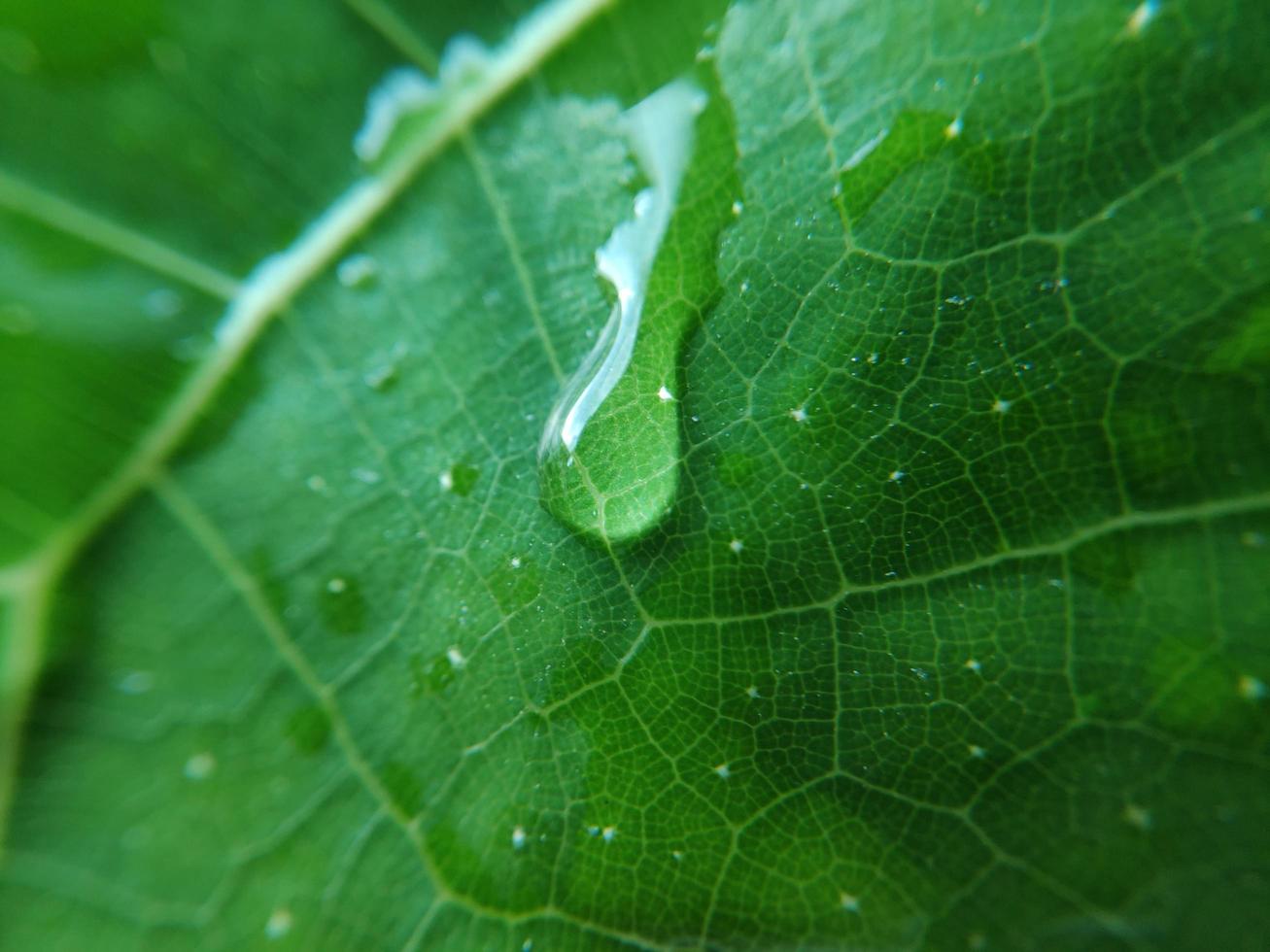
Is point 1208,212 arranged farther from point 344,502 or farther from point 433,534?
point 344,502

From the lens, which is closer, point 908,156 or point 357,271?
point 908,156

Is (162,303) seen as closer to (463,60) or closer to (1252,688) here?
(463,60)

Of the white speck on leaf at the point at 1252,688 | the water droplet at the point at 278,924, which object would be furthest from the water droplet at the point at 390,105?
the white speck on leaf at the point at 1252,688

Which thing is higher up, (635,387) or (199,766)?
(635,387)

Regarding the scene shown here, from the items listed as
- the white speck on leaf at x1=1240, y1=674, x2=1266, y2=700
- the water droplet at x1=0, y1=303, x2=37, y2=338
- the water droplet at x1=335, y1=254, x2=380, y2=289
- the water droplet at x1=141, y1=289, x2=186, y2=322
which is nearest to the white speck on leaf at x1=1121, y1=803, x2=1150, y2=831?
the white speck on leaf at x1=1240, y1=674, x2=1266, y2=700

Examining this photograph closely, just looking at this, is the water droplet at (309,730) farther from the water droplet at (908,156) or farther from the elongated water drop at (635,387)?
the water droplet at (908,156)

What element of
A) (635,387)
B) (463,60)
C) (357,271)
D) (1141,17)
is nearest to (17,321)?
(357,271)

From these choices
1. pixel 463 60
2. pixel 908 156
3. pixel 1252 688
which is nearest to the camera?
pixel 1252 688

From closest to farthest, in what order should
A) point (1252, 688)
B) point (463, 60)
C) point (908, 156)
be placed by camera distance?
point (1252, 688) < point (908, 156) < point (463, 60)
